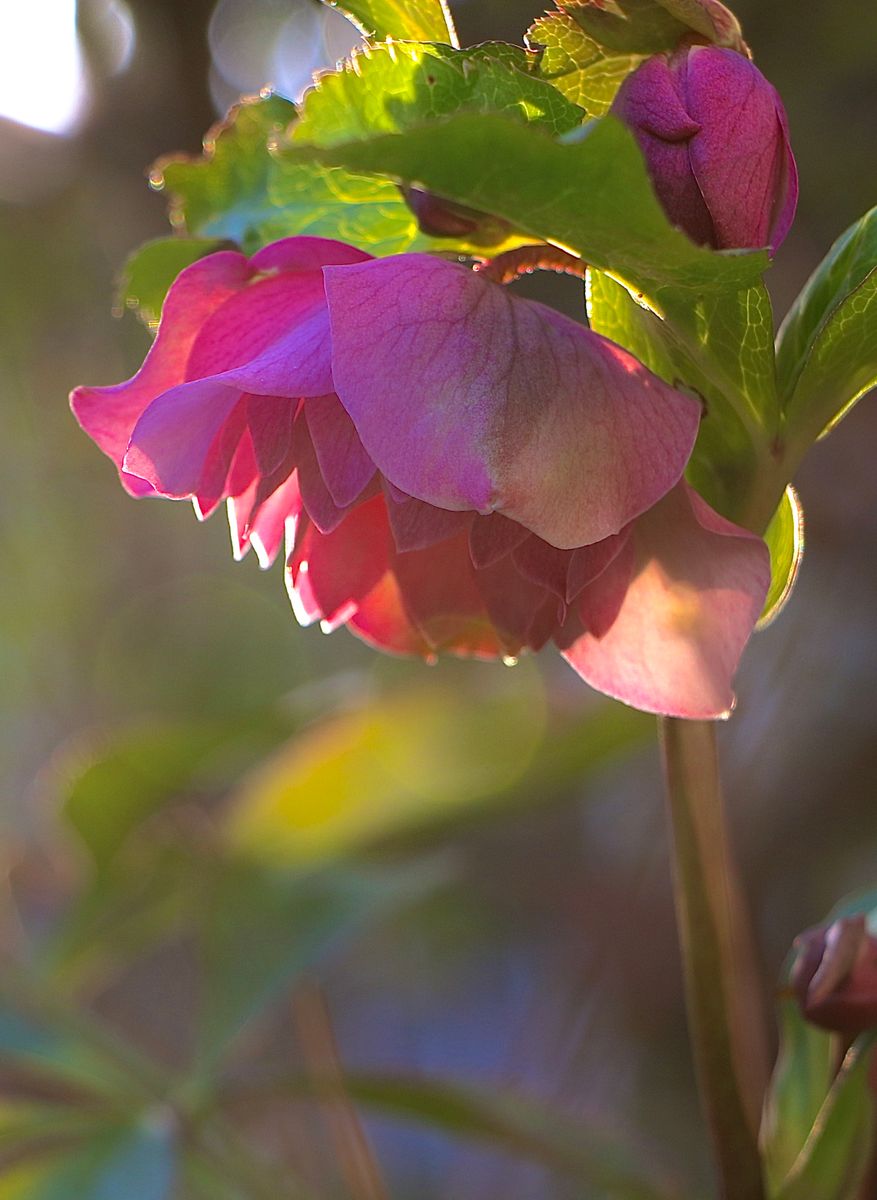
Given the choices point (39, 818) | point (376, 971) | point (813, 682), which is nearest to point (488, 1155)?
point (376, 971)

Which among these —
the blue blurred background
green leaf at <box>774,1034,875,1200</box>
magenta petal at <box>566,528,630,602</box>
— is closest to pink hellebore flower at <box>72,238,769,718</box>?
magenta petal at <box>566,528,630,602</box>

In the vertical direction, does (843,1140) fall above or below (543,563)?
below

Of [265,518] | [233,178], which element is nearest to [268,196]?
[233,178]

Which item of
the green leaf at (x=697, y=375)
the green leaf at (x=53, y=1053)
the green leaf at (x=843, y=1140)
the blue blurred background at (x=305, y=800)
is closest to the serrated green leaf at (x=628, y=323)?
the green leaf at (x=697, y=375)

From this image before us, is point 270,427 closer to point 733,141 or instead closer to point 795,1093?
point 733,141

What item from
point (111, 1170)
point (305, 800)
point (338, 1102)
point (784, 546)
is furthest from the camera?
point (305, 800)

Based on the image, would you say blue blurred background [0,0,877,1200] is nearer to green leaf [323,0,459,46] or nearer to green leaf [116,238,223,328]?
green leaf [116,238,223,328]
